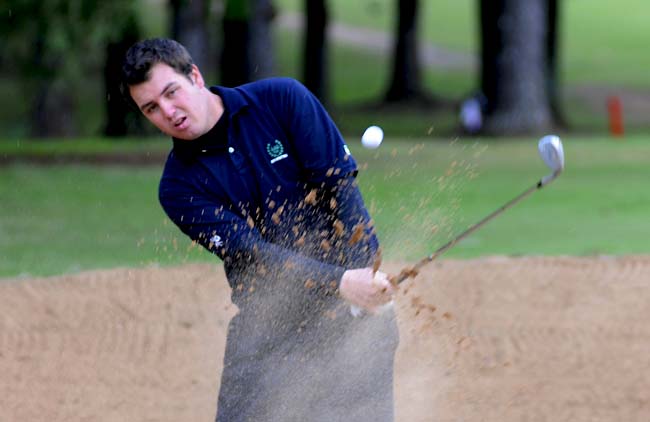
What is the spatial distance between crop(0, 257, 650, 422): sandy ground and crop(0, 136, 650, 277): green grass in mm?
628

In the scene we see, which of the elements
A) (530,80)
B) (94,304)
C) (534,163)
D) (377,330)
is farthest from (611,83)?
(377,330)

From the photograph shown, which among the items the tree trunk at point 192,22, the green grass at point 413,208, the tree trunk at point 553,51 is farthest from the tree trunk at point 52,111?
the tree trunk at point 553,51

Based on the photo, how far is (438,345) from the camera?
7.58 m

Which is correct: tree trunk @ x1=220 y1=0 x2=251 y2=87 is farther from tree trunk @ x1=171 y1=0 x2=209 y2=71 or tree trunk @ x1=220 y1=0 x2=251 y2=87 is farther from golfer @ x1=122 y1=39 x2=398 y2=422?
golfer @ x1=122 y1=39 x2=398 y2=422

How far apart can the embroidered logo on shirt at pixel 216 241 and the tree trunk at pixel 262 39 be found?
56.5ft

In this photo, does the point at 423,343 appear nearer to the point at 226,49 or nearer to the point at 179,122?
the point at 179,122

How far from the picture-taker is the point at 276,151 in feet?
15.1

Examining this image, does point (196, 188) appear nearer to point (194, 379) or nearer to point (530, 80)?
point (194, 379)

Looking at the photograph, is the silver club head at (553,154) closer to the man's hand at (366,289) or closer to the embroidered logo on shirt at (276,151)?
the man's hand at (366,289)

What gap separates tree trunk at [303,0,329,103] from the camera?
101 ft

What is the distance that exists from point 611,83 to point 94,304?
113 feet

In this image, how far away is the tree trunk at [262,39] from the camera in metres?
21.9

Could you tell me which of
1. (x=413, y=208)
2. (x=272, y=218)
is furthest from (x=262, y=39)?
(x=272, y=218)

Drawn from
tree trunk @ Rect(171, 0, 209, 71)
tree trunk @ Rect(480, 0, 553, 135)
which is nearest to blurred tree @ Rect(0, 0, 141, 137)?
tree trunk @ Rect(171, 0, 209, 71)
